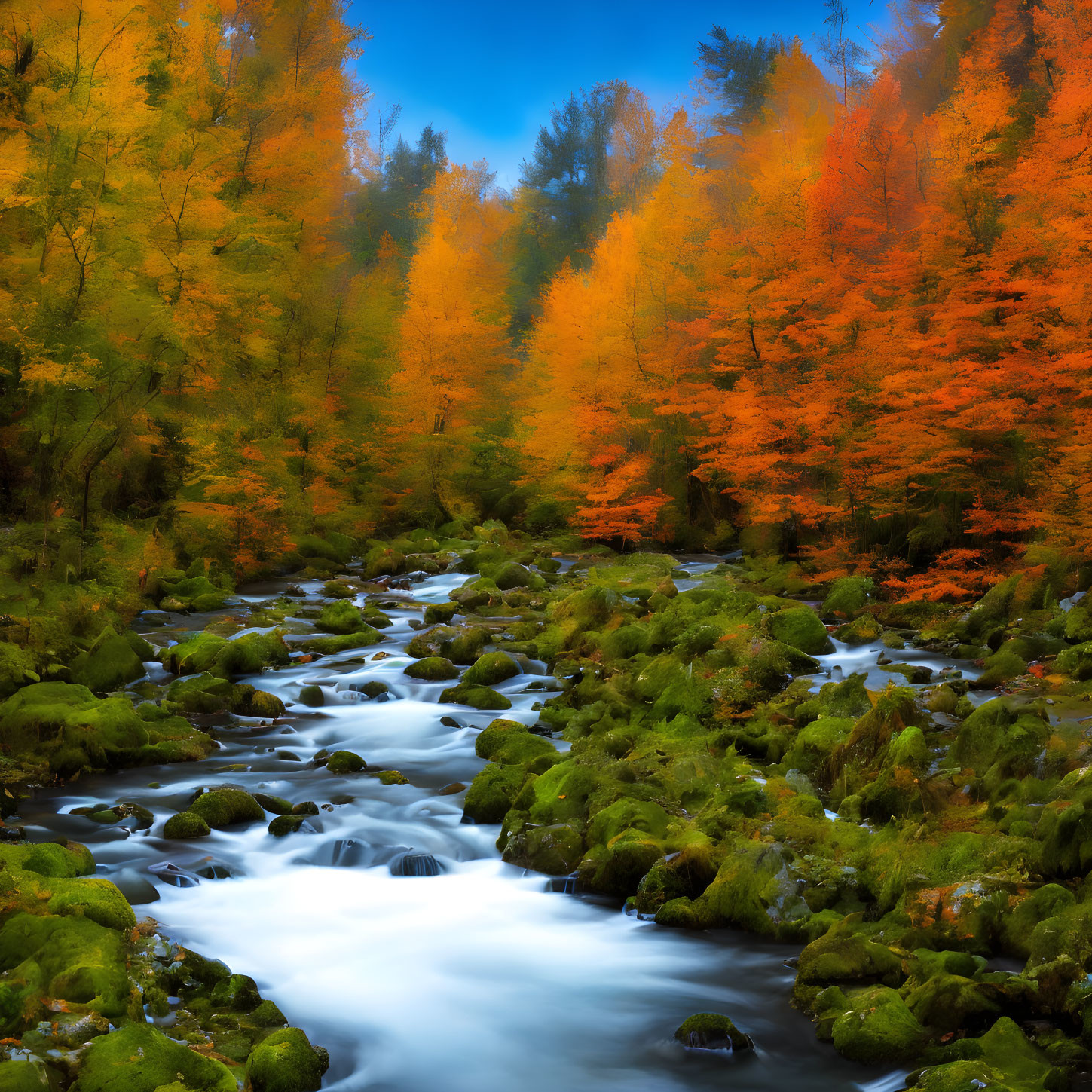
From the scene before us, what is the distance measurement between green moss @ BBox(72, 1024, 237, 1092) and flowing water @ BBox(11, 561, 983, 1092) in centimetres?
102

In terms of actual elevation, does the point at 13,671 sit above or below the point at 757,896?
above

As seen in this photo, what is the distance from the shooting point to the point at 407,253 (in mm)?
36438

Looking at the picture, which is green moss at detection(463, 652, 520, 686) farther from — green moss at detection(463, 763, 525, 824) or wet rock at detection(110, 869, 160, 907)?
wet rock at detection(110, 869, 160, 907)

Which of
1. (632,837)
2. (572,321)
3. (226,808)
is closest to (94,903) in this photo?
(226,808)

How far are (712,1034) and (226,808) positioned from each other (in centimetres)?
459

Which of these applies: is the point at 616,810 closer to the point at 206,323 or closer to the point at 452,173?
the point at 206,323

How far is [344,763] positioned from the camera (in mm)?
9812

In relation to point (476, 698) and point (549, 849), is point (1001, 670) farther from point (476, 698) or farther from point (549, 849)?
point (476, 698)

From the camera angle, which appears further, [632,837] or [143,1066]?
[632,837]

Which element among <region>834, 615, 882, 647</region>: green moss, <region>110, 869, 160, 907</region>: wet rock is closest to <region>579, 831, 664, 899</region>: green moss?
<region>110, 869, 160, 907</region>: wet rock

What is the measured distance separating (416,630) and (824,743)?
8612 mm

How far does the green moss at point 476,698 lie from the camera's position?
38.6 feet

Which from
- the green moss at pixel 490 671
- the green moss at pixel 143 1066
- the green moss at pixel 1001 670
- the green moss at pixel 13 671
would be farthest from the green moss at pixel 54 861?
the green moss at pixel 1001 670

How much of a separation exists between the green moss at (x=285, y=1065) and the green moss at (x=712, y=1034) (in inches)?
81.1
